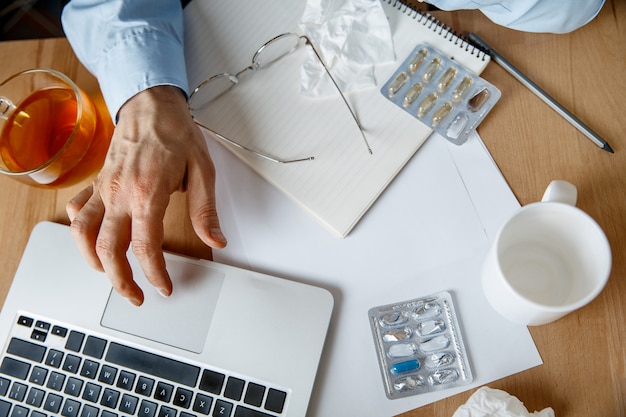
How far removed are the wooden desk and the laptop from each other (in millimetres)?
55

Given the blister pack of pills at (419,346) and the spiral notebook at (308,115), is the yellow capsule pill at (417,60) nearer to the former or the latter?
the spiral notebook at (308,115)

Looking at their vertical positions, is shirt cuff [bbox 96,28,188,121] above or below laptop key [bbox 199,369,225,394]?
above

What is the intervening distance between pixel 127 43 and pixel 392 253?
38 cm

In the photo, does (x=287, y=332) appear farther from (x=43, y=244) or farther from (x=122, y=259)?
(x=43, y=244)

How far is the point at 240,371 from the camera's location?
50cm

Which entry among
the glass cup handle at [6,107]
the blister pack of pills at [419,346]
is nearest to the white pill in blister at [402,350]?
the blister pack of pills at [419,346]

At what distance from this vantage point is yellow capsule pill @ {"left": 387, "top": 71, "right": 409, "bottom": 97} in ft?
1.88

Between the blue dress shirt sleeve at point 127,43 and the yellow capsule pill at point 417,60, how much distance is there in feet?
Answer: 0.84

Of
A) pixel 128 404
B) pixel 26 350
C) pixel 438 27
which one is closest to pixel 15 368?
pixel 26 350

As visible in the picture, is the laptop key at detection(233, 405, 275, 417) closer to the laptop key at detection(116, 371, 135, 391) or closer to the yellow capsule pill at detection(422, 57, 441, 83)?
the laptop key at detection(116, 371, 135, 391)

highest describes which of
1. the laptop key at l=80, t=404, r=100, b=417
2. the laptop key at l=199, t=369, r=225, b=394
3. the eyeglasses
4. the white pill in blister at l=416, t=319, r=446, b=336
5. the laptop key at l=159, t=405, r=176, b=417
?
the eyeglasses

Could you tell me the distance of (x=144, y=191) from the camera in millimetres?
526

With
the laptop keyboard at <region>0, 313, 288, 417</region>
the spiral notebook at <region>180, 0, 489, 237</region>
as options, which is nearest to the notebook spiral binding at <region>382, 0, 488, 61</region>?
the spiral notebook at <region>180, 0, 489, 237</region>

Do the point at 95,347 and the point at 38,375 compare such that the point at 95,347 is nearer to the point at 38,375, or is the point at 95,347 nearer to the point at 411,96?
the point at 38,375
